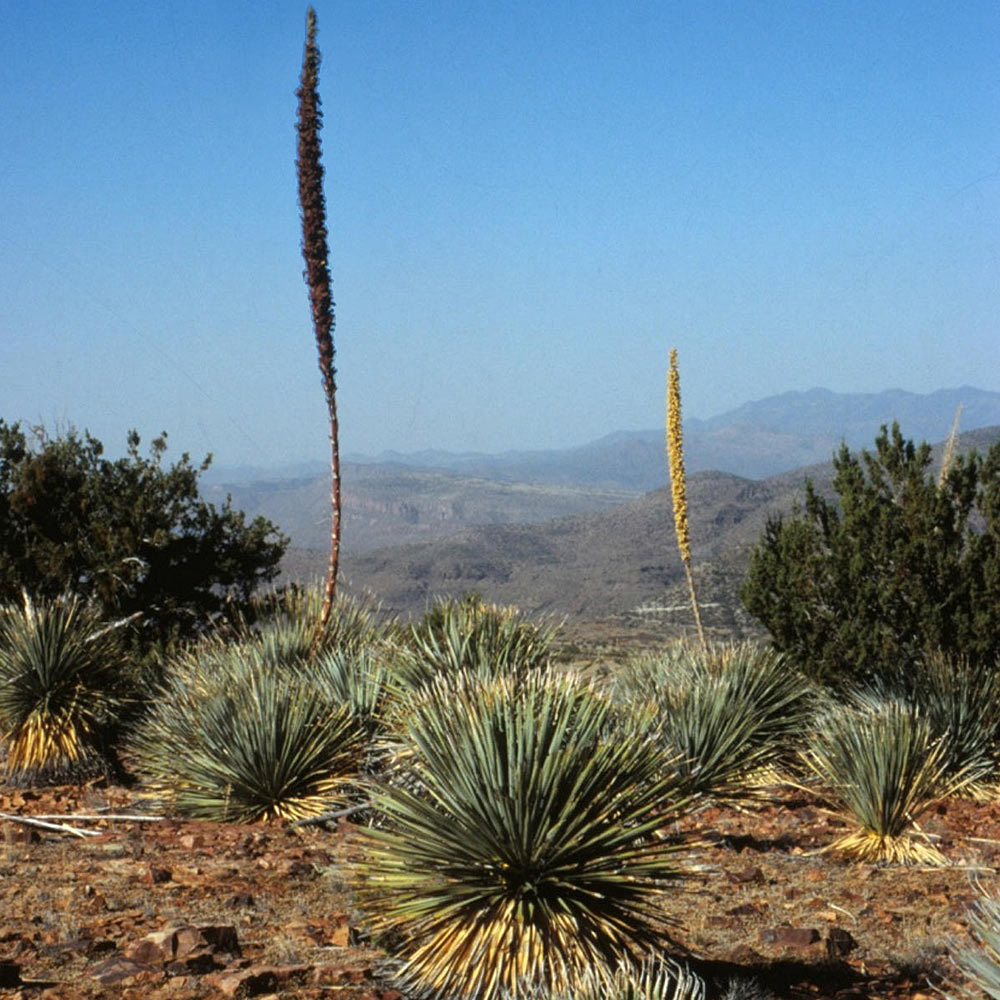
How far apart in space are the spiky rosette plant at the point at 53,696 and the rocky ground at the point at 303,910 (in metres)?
0.62

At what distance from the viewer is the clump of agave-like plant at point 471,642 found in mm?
8578

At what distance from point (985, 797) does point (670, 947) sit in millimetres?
5576

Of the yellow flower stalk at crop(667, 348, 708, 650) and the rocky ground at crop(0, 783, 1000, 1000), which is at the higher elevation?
the yellow flower stalk at crop(667, 348, 708, 650)

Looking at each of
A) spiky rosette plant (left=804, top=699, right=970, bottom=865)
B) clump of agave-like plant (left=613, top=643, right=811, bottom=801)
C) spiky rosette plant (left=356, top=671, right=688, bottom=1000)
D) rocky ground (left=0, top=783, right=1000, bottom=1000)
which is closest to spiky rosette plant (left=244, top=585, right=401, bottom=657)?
rocky ground (left=0, top=783, right=1000, bottom=1000)

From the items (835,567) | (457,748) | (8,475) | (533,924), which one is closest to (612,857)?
(533,924)

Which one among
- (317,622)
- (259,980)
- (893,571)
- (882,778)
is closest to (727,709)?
(882,778)

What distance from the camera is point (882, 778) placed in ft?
27.1

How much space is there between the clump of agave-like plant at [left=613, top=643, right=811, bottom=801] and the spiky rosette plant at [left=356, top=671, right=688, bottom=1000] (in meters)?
3.50

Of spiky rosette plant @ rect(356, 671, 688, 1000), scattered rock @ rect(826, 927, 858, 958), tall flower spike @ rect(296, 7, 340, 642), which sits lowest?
scattered rock @ rect(826, 927, 858, 958)

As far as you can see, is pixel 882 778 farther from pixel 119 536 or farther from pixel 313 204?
pixel 119 536

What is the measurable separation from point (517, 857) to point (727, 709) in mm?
5456

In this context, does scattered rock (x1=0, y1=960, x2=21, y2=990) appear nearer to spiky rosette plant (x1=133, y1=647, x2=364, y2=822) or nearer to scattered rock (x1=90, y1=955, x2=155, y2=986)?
scattered rock (x1=90, y1=955, x2=155, y2=986)

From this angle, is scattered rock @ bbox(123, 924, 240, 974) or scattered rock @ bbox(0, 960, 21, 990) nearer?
scattered rock @ bbox(0, 960, 21, 990)

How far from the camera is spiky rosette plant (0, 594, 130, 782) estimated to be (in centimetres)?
984
